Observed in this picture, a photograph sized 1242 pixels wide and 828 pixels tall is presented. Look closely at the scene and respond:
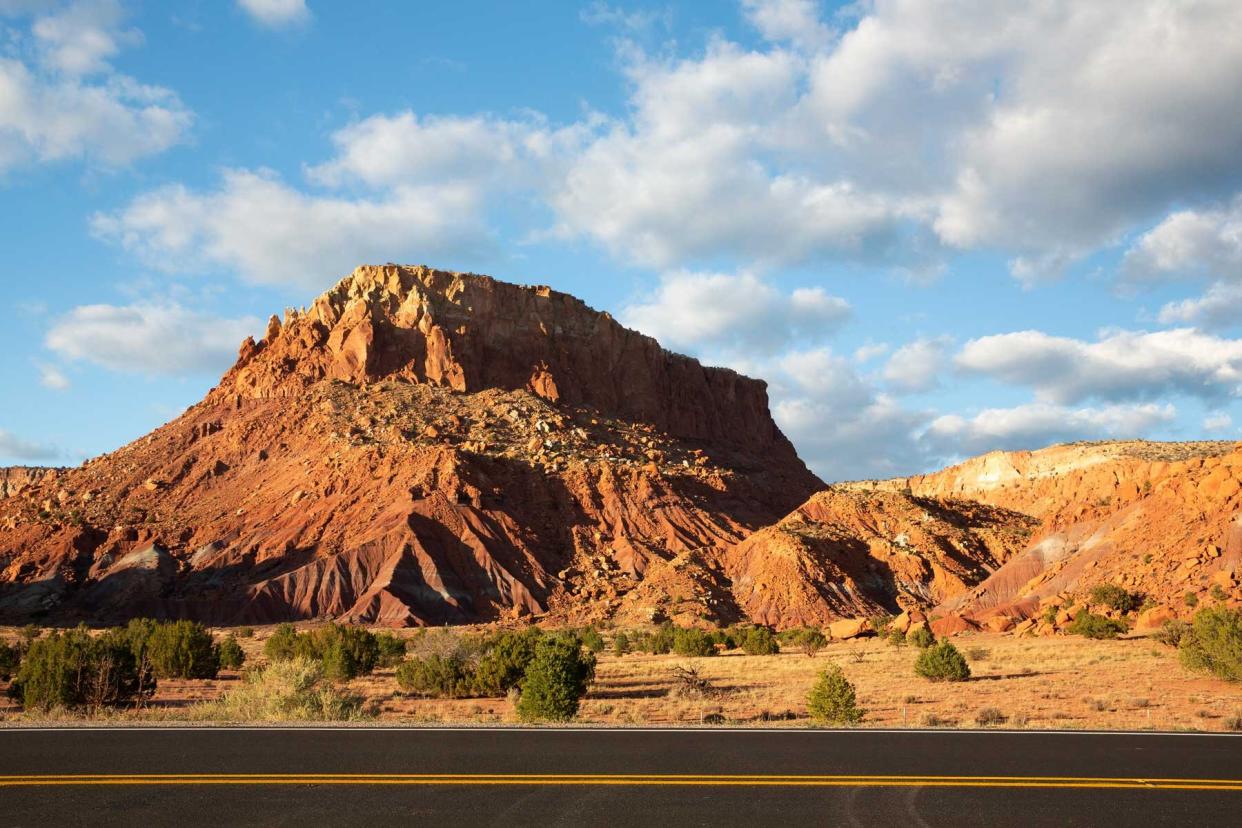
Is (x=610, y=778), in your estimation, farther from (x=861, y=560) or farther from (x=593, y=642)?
(x=861, y=560)

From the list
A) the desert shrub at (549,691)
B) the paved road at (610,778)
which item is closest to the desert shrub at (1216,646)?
the paved road at (610,778)

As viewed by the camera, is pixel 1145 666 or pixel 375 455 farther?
pixel 375 455

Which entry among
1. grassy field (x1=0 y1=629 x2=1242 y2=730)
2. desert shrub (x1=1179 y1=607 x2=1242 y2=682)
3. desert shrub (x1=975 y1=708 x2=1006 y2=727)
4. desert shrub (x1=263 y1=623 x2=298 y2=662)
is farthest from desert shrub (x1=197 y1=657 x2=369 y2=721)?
desert shrub (x1=1179 y1=607 x2=1242 y2=682)

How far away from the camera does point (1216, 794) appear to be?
9.97 metres

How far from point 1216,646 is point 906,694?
351 inches

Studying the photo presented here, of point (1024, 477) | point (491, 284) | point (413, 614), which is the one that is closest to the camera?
point (413, 614)

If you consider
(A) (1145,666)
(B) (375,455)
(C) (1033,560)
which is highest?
(B) (375,455)

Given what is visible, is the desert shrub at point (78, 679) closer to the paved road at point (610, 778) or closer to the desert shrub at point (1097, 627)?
the paved road at point (610, 778)

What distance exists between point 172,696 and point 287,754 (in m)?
17.9

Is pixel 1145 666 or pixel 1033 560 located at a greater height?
pixel 1033 560

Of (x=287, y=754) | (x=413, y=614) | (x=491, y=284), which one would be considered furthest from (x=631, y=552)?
(x=287, y=754)

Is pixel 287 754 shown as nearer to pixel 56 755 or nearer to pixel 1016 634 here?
pixel 56 755

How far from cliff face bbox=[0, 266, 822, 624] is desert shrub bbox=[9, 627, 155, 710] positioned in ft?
116

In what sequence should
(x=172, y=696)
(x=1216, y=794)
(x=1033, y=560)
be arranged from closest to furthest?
(x=1216, y=794), (x=172, y=696), (x=1033, y=560)
